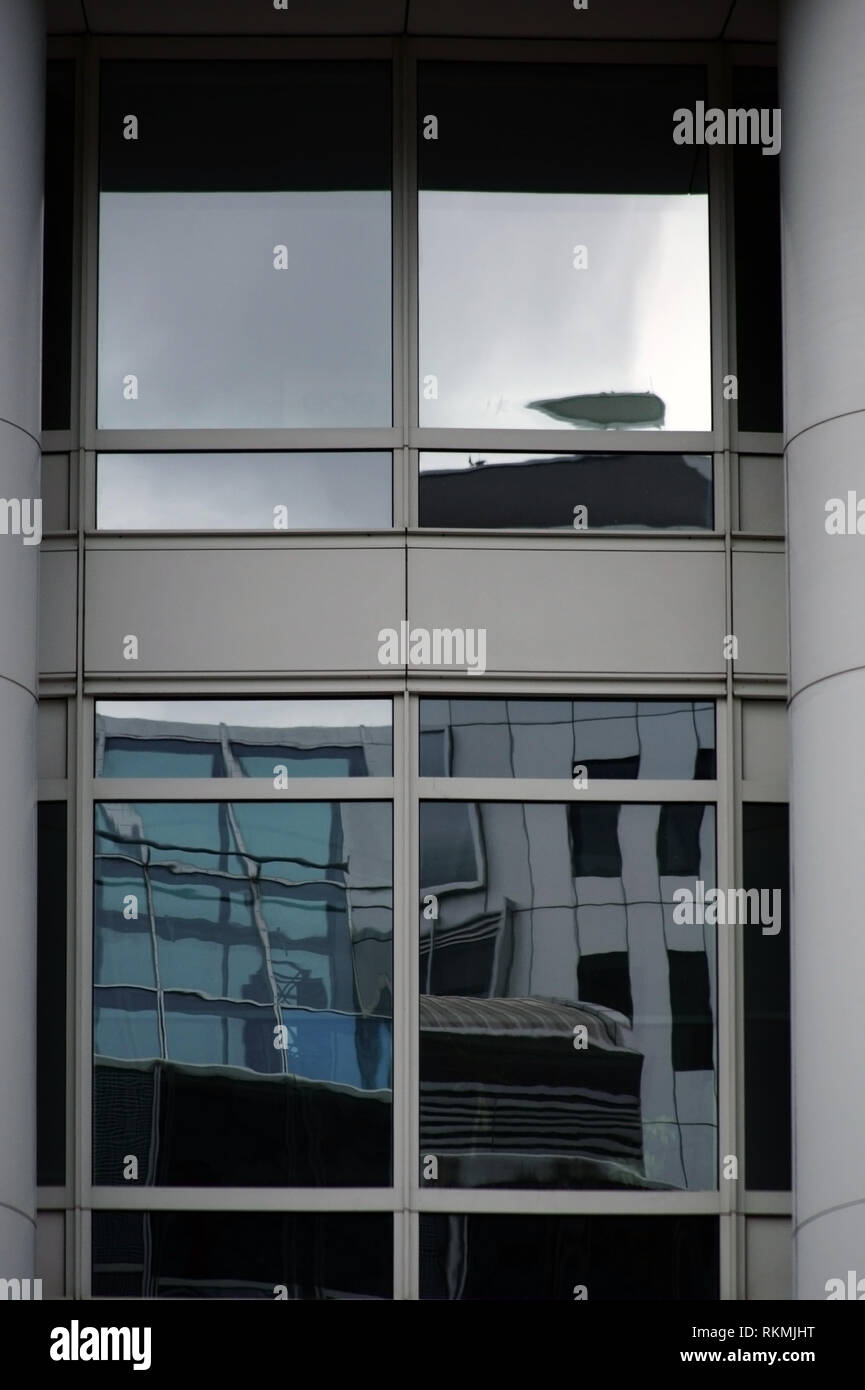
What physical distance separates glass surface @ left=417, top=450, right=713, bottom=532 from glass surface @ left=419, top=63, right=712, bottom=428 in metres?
0.22

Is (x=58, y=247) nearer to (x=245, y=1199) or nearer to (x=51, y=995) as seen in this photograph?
(x=51, y=995)

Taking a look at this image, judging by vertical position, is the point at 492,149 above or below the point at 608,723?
above

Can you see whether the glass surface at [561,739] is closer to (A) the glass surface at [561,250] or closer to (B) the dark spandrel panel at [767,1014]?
(B) the dark spandrel panel at [767,1014]

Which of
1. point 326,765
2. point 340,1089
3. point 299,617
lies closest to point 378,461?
point 299,617

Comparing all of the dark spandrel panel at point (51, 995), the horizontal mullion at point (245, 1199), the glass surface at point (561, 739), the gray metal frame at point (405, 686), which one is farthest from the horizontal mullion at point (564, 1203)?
the glass surface at point (561, 739)

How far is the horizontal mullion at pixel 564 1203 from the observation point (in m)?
10.1

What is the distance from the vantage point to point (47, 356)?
436 inches

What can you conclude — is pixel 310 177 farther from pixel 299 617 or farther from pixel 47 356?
pixel 299 617

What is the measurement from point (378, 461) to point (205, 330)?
4.05ft

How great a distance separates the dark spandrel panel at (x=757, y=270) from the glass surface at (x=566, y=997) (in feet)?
7.66

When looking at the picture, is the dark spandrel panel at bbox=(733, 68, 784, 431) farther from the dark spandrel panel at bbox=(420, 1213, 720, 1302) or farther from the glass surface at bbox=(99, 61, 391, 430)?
the dark spandrel panel at bbox=(420, 1213, 720, 1302)

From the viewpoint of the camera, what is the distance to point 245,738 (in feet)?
35.1

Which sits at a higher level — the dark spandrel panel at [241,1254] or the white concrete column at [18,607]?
the white concrete column at [18,607]

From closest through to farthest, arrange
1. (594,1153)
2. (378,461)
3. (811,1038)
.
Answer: (811,1038), (594,1153), (378,461)
